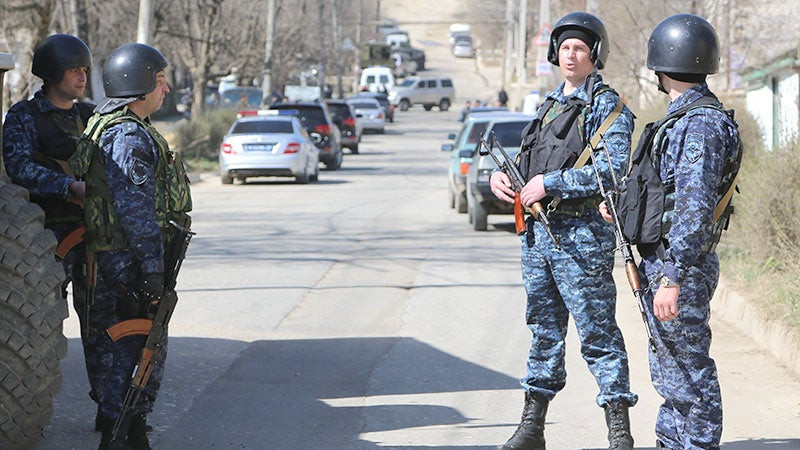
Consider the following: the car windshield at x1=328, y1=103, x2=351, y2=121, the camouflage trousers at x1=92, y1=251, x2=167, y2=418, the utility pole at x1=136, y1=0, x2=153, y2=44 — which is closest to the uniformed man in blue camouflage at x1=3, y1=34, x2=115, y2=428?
the camouflage trousers at x1=92, y1=251, x2=167, y2=418

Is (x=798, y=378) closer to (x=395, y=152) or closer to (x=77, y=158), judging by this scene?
(x=77, y=158)

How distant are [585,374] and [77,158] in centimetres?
366

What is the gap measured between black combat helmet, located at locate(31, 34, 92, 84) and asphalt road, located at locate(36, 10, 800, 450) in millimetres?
1776

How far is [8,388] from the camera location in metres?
5.27

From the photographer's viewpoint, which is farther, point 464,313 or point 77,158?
point 464,313

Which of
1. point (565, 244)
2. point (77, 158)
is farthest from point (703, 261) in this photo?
point (77, 158)

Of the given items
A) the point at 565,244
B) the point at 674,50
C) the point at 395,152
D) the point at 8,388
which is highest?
the point at 674,50

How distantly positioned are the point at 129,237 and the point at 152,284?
234 millimetres

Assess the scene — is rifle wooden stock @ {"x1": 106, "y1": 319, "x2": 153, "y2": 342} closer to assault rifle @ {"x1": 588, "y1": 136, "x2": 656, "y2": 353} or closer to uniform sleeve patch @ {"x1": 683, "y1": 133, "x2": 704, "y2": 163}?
assault rifle @ {"x1": 588, "y1": 136, "x2": 656, "y2": 353}

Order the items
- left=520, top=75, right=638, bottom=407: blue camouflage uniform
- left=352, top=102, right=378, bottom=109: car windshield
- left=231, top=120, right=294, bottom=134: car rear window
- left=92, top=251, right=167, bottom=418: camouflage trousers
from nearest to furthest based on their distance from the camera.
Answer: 1. left=520, top=75, right=638, bottom=407: blue camouflage uniform
2. left=92, top=251, right=167, bottom=418: camouflage trousers
3. left=231, top=120, right=294, bottom=134: car rear window
4. left=352, top=102, right=378, bottom=109: car windshield

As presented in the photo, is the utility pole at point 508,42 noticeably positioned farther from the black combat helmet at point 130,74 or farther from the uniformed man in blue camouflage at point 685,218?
the uniformed man in blue camouflage at point 685,218

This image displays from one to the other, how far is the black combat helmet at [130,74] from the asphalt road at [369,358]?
5.64 feet

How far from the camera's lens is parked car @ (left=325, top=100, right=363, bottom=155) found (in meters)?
37.6

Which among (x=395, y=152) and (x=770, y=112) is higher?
(x=770, y=112)
